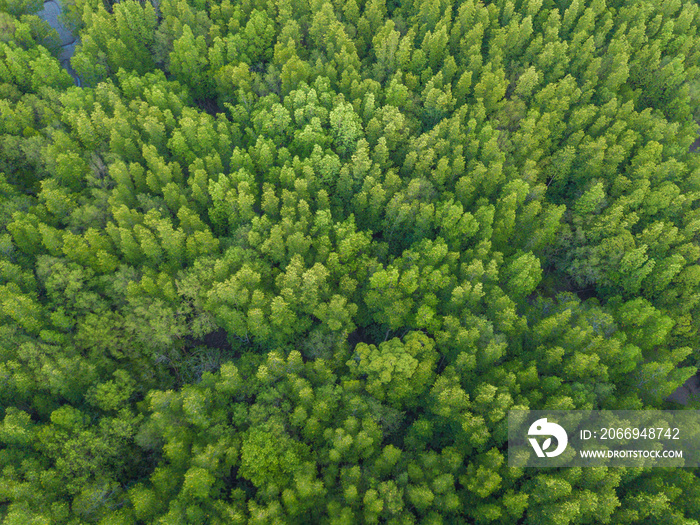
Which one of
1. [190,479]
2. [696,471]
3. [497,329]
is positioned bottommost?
[190,479]

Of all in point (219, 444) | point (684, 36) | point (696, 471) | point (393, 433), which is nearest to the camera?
point (219, 444)

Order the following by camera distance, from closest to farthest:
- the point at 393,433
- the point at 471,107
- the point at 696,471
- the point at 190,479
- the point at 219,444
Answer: the point at 190,479 → the point at 219,444 → the point at 696,471 → the point at 393,433 → the point at 471,107

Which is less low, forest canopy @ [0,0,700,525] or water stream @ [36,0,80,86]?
water stream @ [36,0,80,86]

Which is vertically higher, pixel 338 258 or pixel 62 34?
pixel 62 34

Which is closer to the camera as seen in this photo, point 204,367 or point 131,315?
point 131,315

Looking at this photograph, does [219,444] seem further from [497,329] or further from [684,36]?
[684,36]

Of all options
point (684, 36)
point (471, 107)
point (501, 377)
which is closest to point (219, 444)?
point (501, 377)

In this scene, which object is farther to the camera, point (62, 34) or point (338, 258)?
point (62, 34)

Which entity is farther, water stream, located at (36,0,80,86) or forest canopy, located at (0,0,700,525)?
water stream, located at (36,0,80,86)
